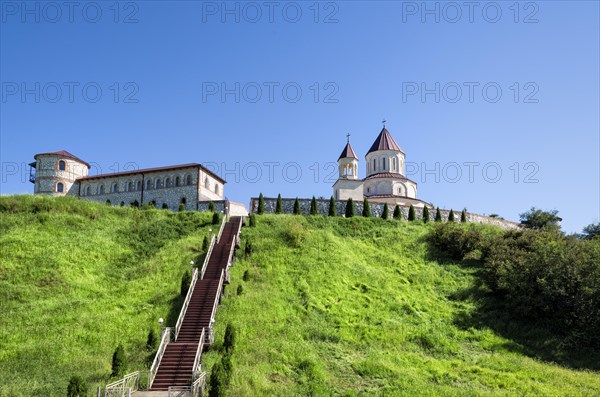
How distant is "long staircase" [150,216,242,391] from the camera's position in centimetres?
1884

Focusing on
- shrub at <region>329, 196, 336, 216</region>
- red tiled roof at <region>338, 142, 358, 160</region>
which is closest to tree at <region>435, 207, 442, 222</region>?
shrub at <region>329, 196, 336, 216</region>

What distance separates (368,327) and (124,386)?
11713mm

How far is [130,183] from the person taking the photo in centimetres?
5397

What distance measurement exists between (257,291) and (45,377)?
1054 cm

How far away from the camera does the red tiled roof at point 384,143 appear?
181 feet

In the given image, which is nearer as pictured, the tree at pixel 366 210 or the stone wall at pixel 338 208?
the tree at pixel 366 210

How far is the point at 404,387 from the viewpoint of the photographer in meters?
19.4

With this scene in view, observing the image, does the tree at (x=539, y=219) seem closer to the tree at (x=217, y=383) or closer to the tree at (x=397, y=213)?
the tree at (x=397, y=213)

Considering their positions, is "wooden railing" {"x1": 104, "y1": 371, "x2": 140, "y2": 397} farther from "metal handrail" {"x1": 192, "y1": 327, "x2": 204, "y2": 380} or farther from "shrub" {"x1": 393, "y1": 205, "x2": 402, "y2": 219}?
"shrub" {"x1": 393, "y1": 205, "x2": 402, "y2": 219}

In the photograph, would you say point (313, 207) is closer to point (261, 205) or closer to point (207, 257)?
point (261, 205)

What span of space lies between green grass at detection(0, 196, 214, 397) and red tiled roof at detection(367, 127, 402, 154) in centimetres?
2288

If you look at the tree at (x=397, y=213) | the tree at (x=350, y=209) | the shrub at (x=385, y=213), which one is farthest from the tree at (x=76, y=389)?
the tree at (x=397, y=213)

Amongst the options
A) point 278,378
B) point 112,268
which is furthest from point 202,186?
point 278,378

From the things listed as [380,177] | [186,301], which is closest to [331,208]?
[380,177]
